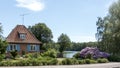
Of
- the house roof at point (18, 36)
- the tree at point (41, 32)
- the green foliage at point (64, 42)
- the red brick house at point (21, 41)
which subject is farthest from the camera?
the green foliage at point (64, 42)

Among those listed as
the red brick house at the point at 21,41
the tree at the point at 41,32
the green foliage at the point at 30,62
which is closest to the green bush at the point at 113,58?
the green foliage at the point at 30,62

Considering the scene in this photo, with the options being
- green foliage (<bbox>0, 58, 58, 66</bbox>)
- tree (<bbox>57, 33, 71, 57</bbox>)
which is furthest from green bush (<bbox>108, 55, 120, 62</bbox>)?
tree (<bbox>57, 33, 71, 57</bbox>)

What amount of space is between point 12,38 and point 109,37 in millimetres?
24670

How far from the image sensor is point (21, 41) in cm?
5922

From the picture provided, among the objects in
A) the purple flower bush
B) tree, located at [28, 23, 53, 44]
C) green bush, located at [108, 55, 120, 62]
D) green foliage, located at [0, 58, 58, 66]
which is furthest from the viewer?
tree, located at [28, 23, 53, 44]

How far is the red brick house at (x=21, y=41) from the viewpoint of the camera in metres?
58.2

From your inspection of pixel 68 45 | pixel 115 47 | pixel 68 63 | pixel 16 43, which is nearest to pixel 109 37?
pixel 115 47

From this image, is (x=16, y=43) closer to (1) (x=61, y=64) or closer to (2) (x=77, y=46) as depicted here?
(1) (x=61, y=64)

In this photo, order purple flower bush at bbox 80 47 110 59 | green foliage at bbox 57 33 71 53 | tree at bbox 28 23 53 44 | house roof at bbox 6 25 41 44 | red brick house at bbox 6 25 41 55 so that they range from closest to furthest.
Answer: purple flower bush at bbox 80 47 110 59 < red brick house at bbox 6 25 41 55 < house roof at bbox 6 25 41 44 < tree at bbox 28 23 53 44 < green foliage at bbox 57 33 71 53

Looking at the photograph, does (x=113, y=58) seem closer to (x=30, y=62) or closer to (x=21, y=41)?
(x=30, y=62)

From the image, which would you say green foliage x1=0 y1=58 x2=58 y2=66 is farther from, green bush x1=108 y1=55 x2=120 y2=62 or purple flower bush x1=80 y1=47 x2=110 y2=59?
green bush x1=108 y1=55 x2=120 y2=62

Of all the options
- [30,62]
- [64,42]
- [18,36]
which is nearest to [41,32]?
[64,42]

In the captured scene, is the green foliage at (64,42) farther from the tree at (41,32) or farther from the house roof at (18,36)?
the house roof at (18,36)

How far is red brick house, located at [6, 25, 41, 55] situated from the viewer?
191 ft
